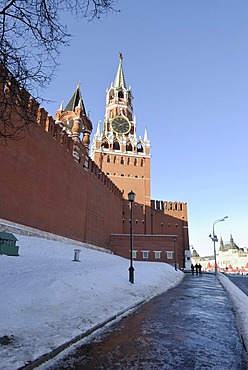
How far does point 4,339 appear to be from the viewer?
12.4 feet

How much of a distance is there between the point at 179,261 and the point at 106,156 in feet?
73.6

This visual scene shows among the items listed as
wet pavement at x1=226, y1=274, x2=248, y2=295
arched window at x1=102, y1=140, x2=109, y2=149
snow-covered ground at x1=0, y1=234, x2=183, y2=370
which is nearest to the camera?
snow-covered ground at x1=0, y1=234, x2=183, y2=370

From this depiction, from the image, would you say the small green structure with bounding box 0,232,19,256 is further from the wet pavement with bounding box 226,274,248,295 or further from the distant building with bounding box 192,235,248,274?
the distant building with bounding box 192,235,248,274

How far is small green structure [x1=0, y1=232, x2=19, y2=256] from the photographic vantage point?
11.3 meters

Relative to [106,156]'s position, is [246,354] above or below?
below

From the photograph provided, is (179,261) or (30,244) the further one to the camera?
(179,261)

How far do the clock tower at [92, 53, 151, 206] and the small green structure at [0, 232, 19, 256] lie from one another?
117ft

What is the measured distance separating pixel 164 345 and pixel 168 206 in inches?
1910

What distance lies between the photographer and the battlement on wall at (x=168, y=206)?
51344mm

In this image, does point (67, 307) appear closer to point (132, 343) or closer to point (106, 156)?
point (132, 343)

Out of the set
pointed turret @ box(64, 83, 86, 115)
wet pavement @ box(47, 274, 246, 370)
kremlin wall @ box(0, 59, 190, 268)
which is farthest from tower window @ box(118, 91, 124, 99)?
wet pavement @ box(47, 274, 246, 370)

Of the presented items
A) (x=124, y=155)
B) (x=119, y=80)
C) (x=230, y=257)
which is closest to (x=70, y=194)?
(x=124, y=155)

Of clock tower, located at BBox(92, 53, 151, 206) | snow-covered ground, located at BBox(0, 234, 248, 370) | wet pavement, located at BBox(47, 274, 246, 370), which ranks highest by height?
clock tower, located at BBox(92, 53, 151, 206)

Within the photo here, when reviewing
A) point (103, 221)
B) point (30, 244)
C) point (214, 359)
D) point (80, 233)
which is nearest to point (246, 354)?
point (214, 359)
